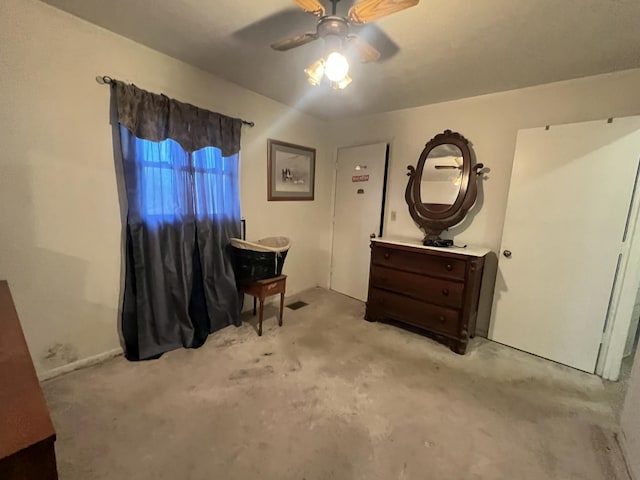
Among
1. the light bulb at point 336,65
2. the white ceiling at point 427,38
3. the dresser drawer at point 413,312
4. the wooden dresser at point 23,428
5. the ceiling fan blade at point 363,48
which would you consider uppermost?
the white ceiling at point 427,38

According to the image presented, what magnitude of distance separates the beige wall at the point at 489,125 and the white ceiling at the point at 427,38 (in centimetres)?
12

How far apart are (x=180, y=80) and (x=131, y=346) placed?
2.15 meters

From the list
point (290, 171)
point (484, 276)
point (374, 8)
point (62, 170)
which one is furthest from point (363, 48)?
point (484, 276)

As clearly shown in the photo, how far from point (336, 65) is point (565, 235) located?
2234mm

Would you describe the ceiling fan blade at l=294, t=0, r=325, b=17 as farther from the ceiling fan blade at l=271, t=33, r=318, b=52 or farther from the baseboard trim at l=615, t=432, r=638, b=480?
the baseboard trim at l=615, t=432, r=638, b=480

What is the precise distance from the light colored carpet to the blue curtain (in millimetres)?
233

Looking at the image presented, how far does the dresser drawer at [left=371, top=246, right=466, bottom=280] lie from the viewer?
2.43 metres

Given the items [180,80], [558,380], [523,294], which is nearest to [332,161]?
[180,80]

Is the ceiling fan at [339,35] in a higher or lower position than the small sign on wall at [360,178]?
higher

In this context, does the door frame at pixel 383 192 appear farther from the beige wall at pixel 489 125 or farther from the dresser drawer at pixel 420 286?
the dresser drawer at pixel 420 286

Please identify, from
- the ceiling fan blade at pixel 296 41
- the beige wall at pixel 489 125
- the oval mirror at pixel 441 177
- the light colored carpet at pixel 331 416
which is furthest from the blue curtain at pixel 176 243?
the oval mirror at pixel 441 177

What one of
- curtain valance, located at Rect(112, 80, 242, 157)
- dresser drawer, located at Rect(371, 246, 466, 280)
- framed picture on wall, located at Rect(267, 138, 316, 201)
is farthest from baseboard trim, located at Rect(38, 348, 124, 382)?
dresser drawer, located at Rect(371, 246, 466, 280)

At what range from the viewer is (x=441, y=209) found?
9.31 ft

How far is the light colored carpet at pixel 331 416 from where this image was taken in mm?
1393
